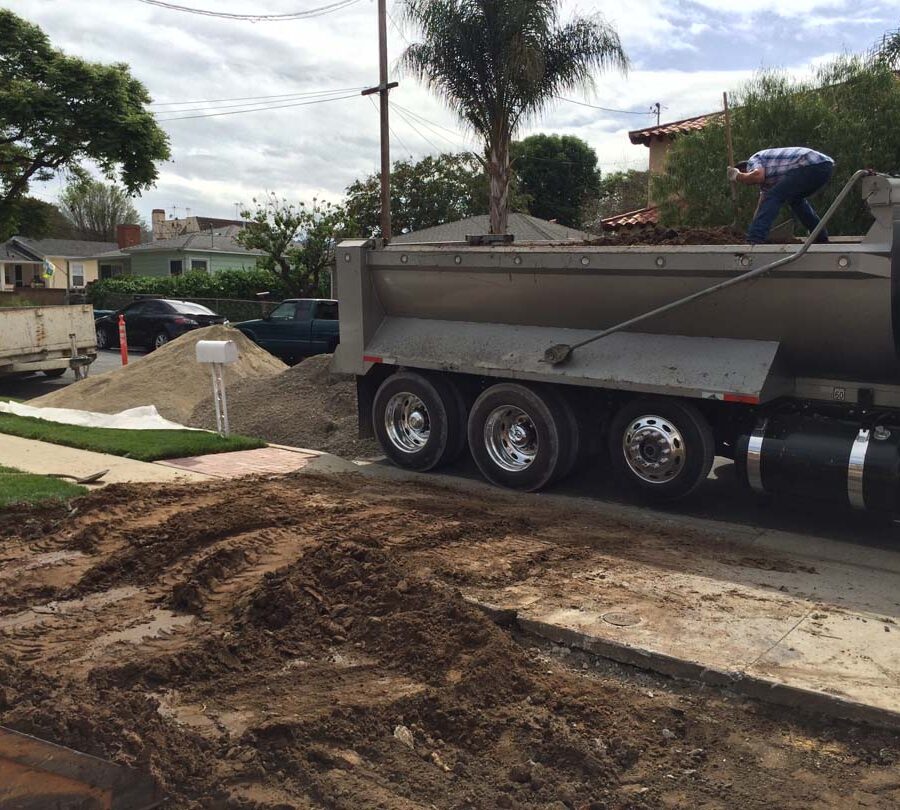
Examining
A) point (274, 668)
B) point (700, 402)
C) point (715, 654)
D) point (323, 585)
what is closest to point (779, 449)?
point (700, 402)

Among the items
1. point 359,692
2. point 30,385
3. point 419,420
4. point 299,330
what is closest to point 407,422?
point 419,420

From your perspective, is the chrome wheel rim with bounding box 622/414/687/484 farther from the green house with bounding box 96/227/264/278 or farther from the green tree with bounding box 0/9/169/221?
the green house with bounding box 96/227/264/278

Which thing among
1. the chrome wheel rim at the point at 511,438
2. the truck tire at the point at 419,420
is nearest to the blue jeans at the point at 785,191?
the chrome wheel rim at the point at 511,438

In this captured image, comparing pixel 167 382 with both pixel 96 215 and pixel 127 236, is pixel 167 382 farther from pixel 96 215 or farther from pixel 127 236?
pixel 96 215

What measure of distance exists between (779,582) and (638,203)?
43.6m

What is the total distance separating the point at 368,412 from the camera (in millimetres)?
10734

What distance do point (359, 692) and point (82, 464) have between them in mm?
6517

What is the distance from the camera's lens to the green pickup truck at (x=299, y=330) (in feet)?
64.8

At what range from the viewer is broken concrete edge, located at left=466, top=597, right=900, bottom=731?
167 inches

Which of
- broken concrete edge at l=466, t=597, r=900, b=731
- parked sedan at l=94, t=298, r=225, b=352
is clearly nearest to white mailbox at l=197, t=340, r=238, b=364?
broken concrete edge at l=466, t=597, r=900, b=731

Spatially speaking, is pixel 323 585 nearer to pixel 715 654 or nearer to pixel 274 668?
pixel 274 668

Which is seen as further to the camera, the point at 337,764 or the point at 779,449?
the point at 779,449

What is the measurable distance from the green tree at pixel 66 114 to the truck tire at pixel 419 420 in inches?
788

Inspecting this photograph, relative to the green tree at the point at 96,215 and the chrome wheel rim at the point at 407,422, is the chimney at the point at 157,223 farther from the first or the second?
the chrome wheel rim at the point at 407,422
